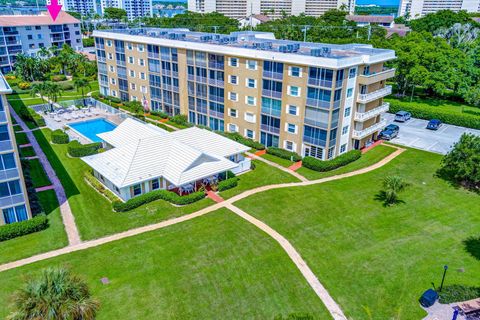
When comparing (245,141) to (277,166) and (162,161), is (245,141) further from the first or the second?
(162,161)

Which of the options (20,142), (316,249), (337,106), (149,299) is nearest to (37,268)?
(149,299)

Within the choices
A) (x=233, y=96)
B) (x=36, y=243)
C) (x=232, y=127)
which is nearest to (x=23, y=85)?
(x=232, y=127)

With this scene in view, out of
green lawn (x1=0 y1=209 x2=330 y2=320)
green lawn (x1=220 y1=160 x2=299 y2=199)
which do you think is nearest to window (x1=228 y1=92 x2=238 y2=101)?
green lawn (x1=220 y1=160 x2=299 y2=199)

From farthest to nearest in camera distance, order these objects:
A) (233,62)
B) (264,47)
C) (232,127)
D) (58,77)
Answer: (58,77) → (232,127) → (233,62) → (264,47)

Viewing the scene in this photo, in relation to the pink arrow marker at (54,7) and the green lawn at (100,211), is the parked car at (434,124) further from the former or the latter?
the pink arrow marker at (54,7)

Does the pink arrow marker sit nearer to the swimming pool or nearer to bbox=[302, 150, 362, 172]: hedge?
the swimming pool

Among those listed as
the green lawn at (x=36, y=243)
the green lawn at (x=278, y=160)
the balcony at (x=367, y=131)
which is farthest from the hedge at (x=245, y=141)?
the green lawn at (x=36, y=243)
